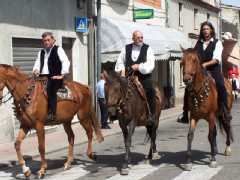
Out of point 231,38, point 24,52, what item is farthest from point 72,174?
point 231,38

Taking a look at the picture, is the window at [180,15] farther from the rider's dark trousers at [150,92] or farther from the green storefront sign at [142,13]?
the rider's dark trousers at [150,92]

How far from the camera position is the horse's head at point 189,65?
32.0ft

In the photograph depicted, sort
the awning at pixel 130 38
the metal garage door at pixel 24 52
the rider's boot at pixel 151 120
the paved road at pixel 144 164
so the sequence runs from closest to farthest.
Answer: the paved road at pixel 144 164 → the rider's boot at pixel 151 120 → the metal garage door at pixel 24 52 → the awning at pixel 130 38

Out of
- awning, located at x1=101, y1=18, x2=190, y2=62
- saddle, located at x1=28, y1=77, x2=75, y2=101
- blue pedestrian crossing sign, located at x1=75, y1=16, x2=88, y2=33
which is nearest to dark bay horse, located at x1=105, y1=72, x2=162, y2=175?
saddle, located at x1=28, y1=77, x2=75, y2=101

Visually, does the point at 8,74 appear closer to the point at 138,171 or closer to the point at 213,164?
the point at 138,171

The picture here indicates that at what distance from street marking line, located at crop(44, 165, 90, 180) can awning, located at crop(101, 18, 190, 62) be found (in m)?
11.0

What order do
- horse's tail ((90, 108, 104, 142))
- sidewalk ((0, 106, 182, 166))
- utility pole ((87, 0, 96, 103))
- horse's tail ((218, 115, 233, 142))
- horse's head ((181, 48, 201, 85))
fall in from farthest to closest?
utility pole ((87, 0, 96, 103)), sidewalk ((0, 106, 182, 166)), horse's tail ((90, 108, 104, 142)), horse's tail ((218, 115, 233, 142)), horse's head ((181, 48, 201, 85))

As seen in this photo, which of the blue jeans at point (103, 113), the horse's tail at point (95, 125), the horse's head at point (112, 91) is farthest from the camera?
the blue jeans at point (103, 113)

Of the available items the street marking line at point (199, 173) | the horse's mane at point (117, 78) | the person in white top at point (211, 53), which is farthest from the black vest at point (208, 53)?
the street marking line at point (199, 173)

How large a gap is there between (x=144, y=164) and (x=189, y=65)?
228 centimetres

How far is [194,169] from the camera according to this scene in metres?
10.2

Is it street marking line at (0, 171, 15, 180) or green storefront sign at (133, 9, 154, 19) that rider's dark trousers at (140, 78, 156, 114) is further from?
green storefront sign at (133, 9, 154, 19)

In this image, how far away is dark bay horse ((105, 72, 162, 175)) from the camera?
968cm

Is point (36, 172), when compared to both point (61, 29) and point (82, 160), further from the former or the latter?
point (61, 29)
